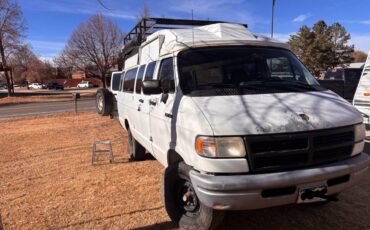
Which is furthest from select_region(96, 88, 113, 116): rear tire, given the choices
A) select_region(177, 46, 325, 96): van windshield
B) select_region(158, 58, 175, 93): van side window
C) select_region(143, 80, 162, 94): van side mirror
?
select_region(177, 46, 325, 96): van windshield

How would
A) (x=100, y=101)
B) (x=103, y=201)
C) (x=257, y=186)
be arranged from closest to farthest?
(x=257, y=186) < (x=103, y=201) < (x=100, y=101)

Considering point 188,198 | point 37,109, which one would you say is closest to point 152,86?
point 188,198

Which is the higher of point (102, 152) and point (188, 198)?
point (188, 198)

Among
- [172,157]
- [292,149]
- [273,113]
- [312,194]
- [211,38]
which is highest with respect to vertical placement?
[211,38]

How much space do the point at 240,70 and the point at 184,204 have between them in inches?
70.2

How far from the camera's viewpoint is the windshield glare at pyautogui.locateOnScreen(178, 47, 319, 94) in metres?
4.06

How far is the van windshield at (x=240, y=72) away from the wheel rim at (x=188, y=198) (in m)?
1.04

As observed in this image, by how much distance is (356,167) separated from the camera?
3475 mm

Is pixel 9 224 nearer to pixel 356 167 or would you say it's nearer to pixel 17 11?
pixel 356 167

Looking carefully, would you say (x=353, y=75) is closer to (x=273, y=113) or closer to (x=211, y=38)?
(x=211, y=38)

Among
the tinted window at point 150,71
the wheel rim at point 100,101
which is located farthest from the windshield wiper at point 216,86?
the wheel rim at point 100,101

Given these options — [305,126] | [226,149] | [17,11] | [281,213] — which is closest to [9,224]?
[226,149]

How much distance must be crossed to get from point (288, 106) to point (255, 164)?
0.74m

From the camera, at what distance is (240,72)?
4.27 metres
